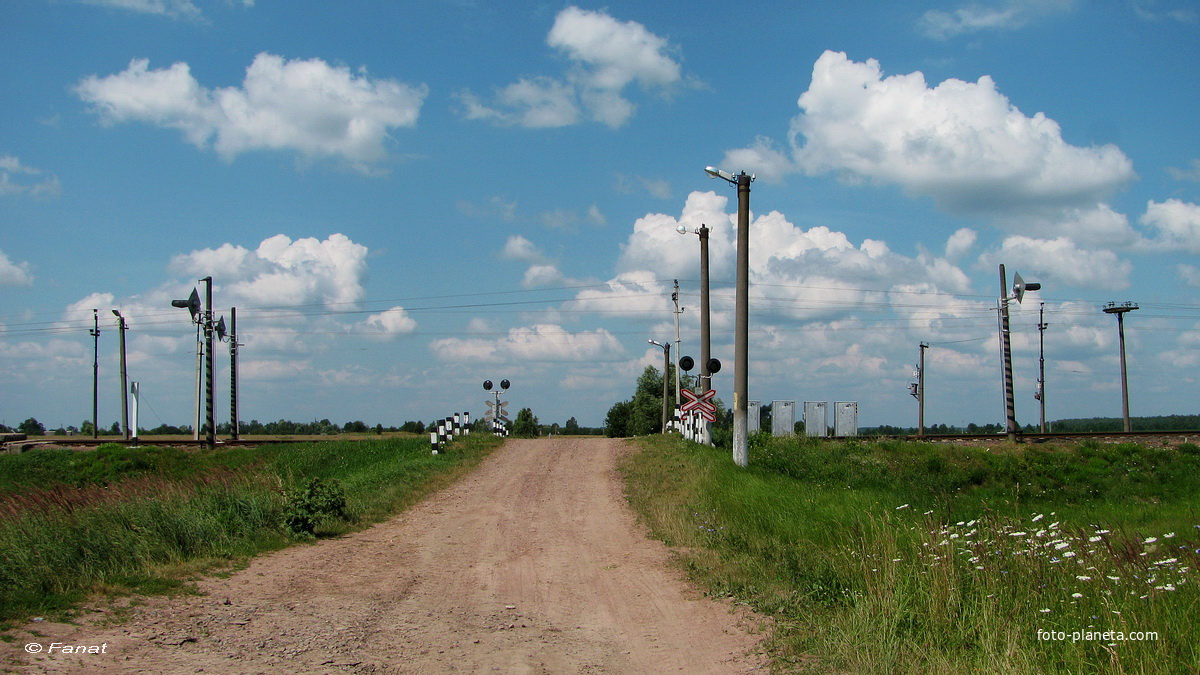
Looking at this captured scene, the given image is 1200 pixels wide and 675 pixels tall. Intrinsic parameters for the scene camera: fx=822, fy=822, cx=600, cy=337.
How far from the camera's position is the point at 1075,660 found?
5551 mm

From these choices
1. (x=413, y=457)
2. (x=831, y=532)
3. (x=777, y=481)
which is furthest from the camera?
(x=413, y=457)

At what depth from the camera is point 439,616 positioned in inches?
301

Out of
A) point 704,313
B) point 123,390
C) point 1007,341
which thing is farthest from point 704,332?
point 123,390

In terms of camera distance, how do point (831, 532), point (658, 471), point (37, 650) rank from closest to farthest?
1. point (37, 650)
2. point (831, 532)
3. point (658, 471)

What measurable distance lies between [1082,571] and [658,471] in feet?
43.5

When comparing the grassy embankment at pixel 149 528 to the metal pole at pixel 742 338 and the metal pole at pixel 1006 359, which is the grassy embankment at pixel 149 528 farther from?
the metal pole at pixel 1006 359

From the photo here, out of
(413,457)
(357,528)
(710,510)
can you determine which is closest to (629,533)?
(710,510)

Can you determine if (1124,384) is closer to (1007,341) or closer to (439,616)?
(1007,341)

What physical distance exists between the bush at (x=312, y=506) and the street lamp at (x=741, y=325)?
31.9 feet

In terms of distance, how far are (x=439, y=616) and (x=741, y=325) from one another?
1330 cm

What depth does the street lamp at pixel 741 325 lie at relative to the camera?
63.6 feet

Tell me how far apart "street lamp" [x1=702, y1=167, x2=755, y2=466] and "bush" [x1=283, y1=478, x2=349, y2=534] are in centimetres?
971

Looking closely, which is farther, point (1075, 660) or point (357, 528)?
point (357, 528)

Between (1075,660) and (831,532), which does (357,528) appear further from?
(1075,660)
